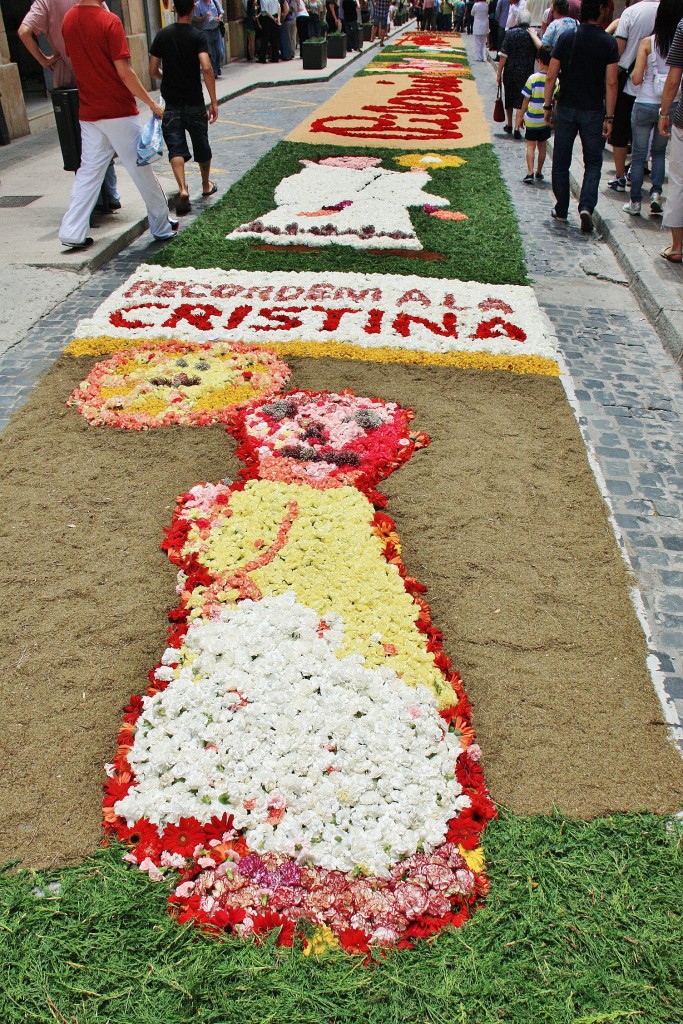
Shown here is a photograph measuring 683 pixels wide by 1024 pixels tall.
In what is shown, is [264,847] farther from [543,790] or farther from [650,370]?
[650,370]

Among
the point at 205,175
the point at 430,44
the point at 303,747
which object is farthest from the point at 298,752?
the point at 430,44

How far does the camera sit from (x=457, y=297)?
7.20 meters

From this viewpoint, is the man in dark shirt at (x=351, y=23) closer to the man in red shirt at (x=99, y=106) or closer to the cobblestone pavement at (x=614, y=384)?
the cobblestone pavement at (x=614, y=384)

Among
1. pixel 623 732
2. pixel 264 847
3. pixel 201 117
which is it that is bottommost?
pixel 623 732

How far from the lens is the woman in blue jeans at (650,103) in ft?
25.3

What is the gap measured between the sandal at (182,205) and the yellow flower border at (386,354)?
385 centimetres

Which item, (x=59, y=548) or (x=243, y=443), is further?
(x=243, y=443)

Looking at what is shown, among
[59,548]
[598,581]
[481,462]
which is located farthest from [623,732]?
[59,548]

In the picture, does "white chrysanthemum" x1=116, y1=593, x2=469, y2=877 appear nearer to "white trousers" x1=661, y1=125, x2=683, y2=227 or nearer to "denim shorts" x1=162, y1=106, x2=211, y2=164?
"white trousers" x1=661, y1=125, x2=683, y2=227

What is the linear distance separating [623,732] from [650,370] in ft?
12.3

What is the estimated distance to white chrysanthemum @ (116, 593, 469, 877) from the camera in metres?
2.60

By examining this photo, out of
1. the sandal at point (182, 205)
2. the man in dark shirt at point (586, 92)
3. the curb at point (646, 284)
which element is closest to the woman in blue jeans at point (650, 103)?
the man in dark shirt at point (586, 92)

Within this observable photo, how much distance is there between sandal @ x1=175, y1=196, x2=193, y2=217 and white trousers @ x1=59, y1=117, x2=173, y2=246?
4.79 feet

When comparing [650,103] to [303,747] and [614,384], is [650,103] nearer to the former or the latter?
[614,384]
